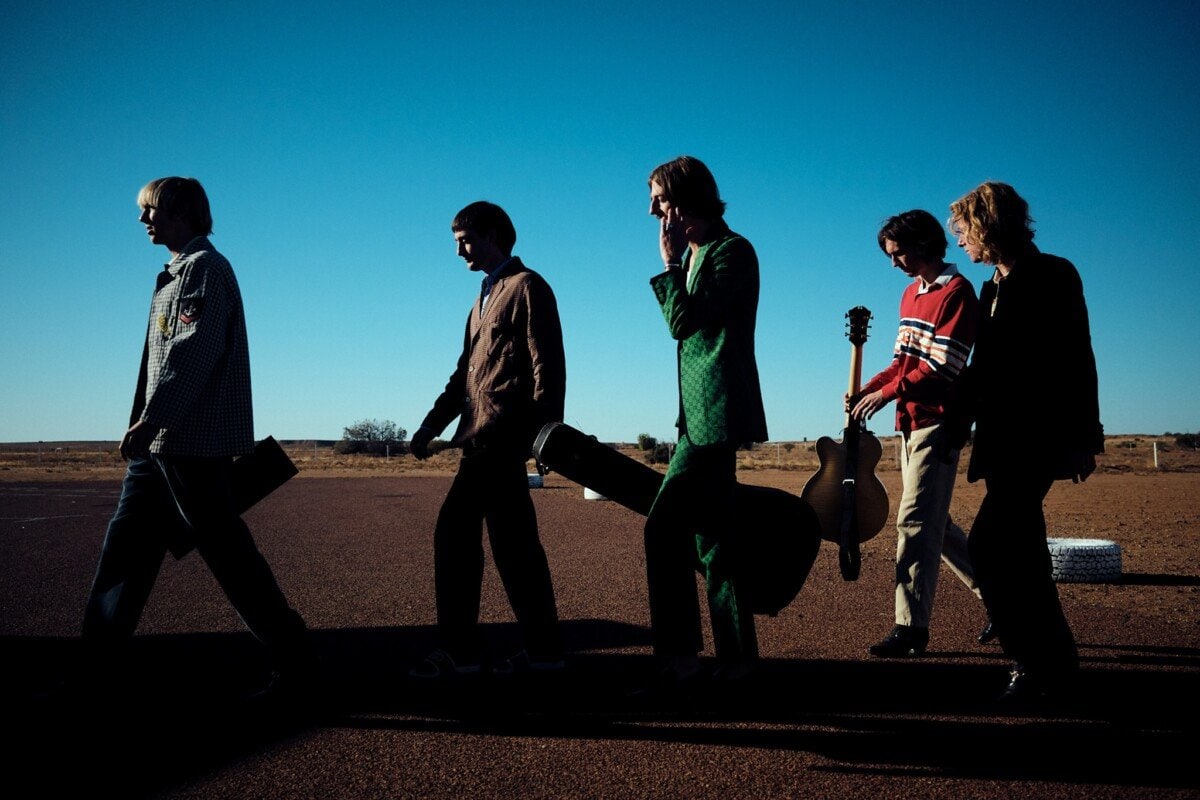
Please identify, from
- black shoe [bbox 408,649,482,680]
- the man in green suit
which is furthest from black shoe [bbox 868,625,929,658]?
black shoe [bbox 408,649,482,680]

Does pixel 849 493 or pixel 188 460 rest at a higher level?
pixel 188 460

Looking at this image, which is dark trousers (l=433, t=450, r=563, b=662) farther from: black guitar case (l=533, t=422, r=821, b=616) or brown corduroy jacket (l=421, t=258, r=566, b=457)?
black guitar case (l=533, t=422, r=821, b=616)

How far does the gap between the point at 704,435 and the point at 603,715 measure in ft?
3.66

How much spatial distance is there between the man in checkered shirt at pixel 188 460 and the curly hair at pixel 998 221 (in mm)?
3043

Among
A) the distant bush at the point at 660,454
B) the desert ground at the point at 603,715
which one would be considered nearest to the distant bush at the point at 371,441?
the distant bush at the point at 660,454

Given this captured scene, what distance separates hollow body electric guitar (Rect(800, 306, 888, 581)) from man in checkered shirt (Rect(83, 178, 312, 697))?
2521 millimetres

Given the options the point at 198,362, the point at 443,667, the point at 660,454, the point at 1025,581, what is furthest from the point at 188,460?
the point at 660,454

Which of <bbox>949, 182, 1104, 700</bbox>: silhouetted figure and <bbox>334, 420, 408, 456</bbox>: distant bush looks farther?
<bbox>334, 420, 408, 456</bbox>: distant bush

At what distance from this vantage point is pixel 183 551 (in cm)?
373

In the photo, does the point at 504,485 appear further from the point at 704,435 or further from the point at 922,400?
the point at 922,400

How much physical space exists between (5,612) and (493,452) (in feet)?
13.1

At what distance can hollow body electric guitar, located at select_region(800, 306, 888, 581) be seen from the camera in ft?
14.9

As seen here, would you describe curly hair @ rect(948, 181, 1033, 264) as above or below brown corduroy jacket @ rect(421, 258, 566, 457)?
above

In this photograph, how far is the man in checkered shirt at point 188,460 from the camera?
3.54m
